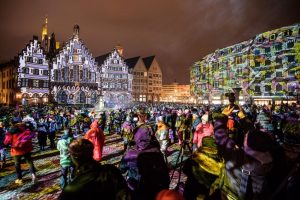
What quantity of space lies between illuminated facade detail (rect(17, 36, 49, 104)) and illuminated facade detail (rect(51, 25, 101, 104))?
6.29ft

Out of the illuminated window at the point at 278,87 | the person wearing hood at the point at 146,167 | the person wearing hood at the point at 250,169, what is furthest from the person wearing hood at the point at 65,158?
the illuminated window at the point at 278,87

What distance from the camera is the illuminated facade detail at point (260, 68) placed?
49.8 m

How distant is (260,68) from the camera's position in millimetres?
56469

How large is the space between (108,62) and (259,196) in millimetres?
63538

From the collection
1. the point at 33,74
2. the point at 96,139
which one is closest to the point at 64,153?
the point at 96,139

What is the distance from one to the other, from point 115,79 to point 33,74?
20930mm

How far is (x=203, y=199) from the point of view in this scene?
2.76 metres

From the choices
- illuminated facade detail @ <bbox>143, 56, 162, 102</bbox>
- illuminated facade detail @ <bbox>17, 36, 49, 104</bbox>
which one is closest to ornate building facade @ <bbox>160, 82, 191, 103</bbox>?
illuminated facade detail @ <bbox>143, 56, 162, 102</bbox>

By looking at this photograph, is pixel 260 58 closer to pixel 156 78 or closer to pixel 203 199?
pixel 156 78

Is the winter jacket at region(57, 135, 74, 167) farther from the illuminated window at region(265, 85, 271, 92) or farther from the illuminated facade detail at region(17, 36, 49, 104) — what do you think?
the illuminated window at region(265, 85, 271, 92)

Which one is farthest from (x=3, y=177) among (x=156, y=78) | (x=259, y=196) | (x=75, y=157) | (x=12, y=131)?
(x=156, y=78)

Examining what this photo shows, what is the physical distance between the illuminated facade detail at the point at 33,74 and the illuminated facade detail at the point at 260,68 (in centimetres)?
4095

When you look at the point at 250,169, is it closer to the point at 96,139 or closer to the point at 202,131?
the point at 202,131

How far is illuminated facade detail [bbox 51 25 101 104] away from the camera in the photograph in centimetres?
5362
